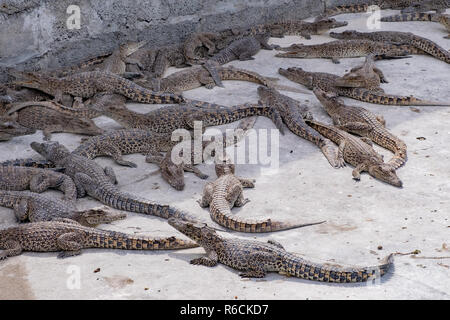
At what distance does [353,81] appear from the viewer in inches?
356

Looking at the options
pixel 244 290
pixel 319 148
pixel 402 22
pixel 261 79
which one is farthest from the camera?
pixel 402 22

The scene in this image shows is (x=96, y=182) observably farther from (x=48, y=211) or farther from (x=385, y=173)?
(x=385, y=173)

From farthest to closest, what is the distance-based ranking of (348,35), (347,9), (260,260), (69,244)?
(347,9)
(348,35)
(69,244)
(260,260)

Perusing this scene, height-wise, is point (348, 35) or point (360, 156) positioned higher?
point (348, 35)

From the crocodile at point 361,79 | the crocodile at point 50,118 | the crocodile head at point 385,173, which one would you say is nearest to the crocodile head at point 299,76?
the crocodile at point 361,79

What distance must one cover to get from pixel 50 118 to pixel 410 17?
292 inches

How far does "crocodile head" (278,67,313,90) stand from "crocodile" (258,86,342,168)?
0.77 metres

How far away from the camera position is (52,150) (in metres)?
7.20

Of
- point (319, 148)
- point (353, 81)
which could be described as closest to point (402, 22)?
point (353, 81)

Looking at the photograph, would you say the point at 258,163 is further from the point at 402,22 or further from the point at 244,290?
the point at 402,22

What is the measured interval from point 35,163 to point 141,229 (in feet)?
6.37

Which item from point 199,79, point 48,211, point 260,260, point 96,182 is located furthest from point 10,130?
point 260,260

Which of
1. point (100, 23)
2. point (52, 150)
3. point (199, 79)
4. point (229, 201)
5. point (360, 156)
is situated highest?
point (100, 23)

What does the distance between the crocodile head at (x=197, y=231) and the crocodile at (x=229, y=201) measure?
0.40 metres
